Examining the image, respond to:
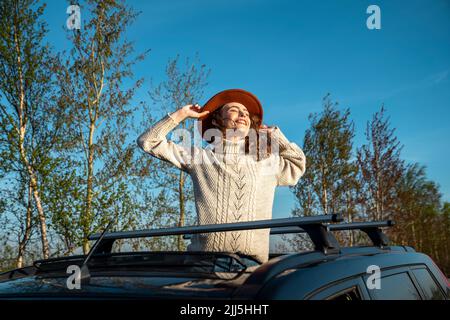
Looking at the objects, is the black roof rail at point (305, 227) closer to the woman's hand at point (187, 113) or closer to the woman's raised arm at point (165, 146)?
the woman's raised arm at point (165, 146)

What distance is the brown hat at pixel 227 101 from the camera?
3.34 metres

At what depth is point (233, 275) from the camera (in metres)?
1.54

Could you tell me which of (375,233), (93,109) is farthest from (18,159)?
(375,233)

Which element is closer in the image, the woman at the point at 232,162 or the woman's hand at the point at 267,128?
the woman at the point at 232,162

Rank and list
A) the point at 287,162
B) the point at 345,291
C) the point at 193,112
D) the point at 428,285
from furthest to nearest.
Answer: the point at 193,112, the point at 287,162, the point at 428,285, the point at 345,291

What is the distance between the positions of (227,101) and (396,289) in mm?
1858

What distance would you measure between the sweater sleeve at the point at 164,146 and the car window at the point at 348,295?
1614 millimetres

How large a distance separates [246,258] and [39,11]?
11308mm
